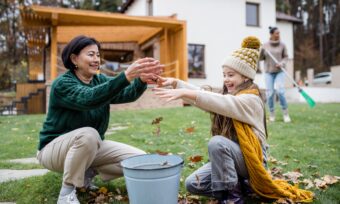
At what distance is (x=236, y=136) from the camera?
246 cm

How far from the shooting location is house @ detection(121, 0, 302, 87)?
15.9 m

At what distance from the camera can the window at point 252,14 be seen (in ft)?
57.7

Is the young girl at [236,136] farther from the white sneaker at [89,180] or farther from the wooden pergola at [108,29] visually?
the wooden pergola at [108,29]

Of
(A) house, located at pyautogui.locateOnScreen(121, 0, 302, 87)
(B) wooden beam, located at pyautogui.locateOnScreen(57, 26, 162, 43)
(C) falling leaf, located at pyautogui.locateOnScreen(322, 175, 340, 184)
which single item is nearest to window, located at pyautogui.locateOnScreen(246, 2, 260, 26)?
(A) house, located at pyautogui.locateOnScreen(121, 0, 302, 87)

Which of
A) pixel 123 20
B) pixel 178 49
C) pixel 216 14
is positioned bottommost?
pixel 178 49

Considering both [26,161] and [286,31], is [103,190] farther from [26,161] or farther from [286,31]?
[286,31]

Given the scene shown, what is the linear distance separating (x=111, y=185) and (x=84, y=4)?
25.5 m

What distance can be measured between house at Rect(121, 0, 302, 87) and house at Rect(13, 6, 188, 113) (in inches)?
56.6

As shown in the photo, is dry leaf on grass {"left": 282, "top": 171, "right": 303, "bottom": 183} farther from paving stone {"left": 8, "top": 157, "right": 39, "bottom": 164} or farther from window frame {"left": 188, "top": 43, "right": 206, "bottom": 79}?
window frame {"left": 188, "top": 43, "right": 206, "bottom": 79}

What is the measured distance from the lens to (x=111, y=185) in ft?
9.98

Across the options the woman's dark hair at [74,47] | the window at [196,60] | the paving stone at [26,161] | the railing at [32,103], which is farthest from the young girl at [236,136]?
the window at [196,60]

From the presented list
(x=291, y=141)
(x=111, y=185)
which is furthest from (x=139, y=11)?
(x=111, y=185)

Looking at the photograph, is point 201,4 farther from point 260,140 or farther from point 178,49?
point 260,140

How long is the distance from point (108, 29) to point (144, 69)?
13222mm
